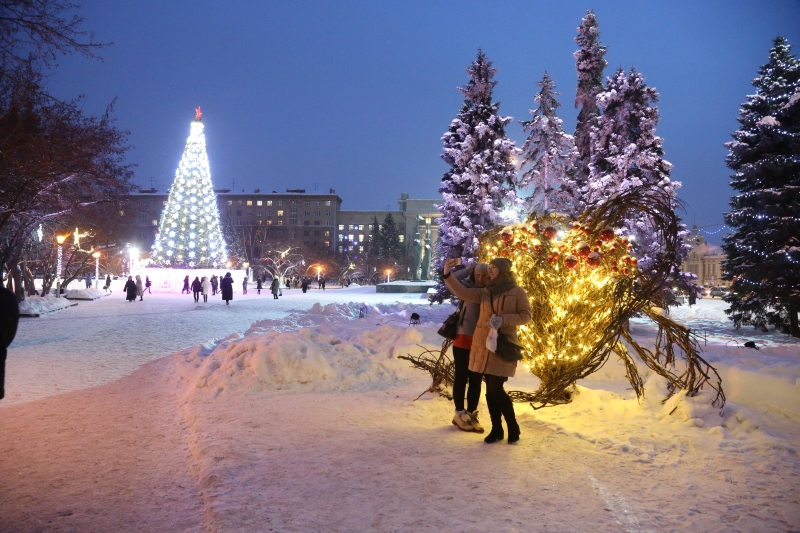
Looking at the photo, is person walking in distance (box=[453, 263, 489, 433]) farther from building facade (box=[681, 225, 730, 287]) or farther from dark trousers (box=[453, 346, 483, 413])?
building facade (box=[681, 225, 730, 287])

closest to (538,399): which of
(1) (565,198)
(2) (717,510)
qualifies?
(2) (717,510)

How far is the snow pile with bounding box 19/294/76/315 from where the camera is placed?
20.8m

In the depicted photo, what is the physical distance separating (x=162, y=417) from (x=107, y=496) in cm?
245

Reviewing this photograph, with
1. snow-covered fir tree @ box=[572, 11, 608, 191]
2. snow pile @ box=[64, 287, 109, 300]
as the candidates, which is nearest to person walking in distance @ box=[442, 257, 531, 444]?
snow-covered fir tree @ box=[572, 11, 608, 191]

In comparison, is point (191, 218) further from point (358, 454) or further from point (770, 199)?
point (358, 454)

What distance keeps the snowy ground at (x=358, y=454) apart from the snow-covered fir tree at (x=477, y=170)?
15.3m

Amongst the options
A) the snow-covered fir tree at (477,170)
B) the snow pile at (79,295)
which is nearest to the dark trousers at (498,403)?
the snow-covered fir tree at (477,170)

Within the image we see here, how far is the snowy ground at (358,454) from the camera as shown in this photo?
11.8ft

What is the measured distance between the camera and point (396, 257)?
93250 millimetres

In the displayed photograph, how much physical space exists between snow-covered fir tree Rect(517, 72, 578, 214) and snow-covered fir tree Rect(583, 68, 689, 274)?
262 centimetres

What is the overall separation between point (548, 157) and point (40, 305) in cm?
2348

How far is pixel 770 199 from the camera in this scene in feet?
62.0

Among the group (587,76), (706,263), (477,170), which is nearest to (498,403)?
(477,170)

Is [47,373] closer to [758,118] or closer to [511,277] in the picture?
[511,277]
